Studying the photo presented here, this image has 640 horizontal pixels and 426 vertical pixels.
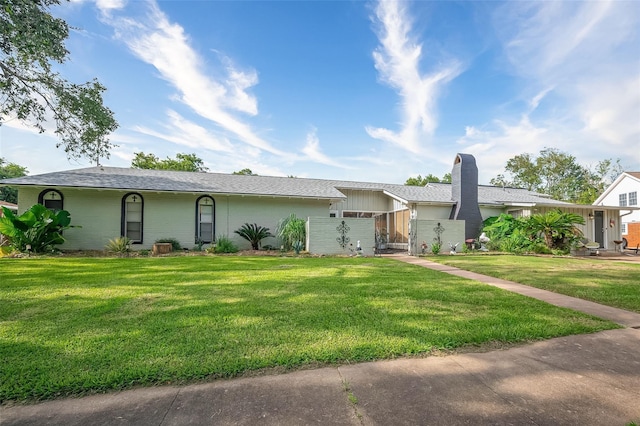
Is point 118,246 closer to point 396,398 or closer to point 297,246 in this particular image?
point 297,246

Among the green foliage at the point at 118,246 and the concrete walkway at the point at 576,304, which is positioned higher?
the green foliage at the point at 118,246

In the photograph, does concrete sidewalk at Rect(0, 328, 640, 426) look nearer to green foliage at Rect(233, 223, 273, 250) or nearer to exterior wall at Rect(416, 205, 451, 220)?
green foliage at Rect(233, 223, 273, 250)

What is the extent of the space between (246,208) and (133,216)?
5.10m

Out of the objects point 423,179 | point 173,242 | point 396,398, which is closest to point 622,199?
point 423,179

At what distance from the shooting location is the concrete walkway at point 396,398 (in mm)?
1872

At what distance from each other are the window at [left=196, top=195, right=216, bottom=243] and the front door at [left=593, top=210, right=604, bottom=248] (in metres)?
22.5

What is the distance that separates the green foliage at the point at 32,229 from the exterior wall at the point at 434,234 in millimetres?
14770

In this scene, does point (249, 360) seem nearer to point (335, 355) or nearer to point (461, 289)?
point (335, 355)

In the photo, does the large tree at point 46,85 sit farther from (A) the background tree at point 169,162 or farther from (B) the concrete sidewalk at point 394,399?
(A) the background tree at point 169,162

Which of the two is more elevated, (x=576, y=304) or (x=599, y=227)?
(x=599, y=227)

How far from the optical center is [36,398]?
6.86 feet

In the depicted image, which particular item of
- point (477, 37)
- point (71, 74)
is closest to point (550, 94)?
point (477, 37)

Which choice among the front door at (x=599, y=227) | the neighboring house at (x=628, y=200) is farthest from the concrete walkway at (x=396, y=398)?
the neighboring house at (x=628, y=200)

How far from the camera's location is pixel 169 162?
32.8 meters
